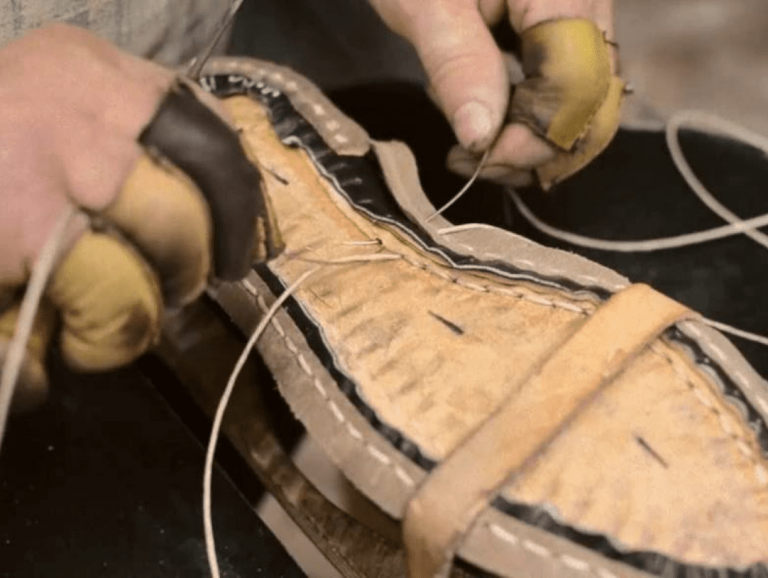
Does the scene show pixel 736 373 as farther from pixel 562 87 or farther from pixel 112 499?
pixel 112 499

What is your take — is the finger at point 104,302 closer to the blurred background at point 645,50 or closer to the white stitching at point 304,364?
the white stitching at point 304,364

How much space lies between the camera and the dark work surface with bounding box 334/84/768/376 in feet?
1.79

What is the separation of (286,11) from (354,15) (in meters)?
0.05

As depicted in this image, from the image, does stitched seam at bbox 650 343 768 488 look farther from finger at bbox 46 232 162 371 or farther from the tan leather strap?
finger at bbox 46 232 162 371

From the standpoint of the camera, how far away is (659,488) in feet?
1.09

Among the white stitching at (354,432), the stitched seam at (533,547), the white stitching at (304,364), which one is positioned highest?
the stitched seam at (533,547)

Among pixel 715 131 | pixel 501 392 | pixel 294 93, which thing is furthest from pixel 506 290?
pixel 715 131

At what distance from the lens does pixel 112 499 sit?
15.5 inches

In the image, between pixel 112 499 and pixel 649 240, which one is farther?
pixel 649 240

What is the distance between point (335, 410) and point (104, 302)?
4.3 inches

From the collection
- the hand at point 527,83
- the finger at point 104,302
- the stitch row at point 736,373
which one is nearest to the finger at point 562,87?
the hand at point 527,83

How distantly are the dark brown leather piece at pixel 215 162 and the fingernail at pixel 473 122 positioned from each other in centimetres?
16

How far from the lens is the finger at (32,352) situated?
283 millimetres

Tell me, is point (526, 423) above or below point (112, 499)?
above
